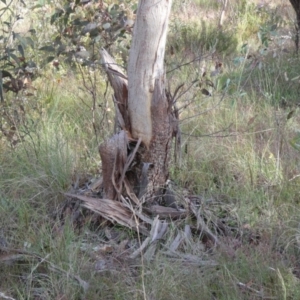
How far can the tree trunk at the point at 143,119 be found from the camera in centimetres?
346

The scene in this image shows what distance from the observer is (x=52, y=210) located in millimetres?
3686

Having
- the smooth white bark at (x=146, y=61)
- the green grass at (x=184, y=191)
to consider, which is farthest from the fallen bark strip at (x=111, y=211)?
the smooth white bark at (x=146, y=61)

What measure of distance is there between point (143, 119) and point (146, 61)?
1.05ft

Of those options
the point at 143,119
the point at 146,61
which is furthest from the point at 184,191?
the point at 146,61

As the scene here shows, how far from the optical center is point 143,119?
357 centimetres

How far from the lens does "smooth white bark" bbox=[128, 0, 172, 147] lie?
136 inches

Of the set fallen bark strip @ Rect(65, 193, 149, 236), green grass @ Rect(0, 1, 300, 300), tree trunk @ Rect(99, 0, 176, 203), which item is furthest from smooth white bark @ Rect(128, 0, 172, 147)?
green grass @ Rect(0, 1, 300, 300)

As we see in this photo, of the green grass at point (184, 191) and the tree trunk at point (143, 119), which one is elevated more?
the tree trunk at point (143, 119)

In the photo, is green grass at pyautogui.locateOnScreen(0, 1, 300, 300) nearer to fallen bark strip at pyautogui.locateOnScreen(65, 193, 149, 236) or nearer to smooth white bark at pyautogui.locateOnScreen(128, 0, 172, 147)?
fallen bark strip at pyautogui.locateOnScreen(65, 193, 149, 236)

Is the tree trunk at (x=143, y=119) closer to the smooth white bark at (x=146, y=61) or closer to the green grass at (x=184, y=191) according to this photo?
the smooth white bark at (x=146, y=61)

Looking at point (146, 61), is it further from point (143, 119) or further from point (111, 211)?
point (111, 211)

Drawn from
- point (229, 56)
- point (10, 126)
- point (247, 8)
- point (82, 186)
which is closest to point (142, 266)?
point (82, 186)

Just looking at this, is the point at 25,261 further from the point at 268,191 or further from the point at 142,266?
the point at 268,191

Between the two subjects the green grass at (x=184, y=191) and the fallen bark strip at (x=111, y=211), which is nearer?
the green grass at (x=184, y=191)
